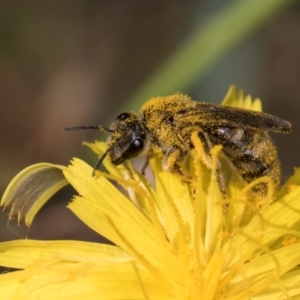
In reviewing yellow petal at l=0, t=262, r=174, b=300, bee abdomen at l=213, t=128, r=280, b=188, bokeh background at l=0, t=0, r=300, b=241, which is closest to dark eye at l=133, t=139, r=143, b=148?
bee abdomen at l=213, t=128, r=280, b=188

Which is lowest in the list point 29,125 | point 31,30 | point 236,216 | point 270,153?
point 236,216

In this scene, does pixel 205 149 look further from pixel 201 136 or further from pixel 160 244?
pixel 160 244

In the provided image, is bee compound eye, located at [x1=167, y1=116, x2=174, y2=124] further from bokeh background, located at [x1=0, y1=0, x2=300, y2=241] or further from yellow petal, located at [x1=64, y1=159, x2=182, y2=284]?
bokeh background, located at [x1=0, y1=0, x2=300, y2=241]

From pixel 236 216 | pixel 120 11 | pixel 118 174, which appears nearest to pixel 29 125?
pixel 120 11

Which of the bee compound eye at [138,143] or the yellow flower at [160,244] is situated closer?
the yellow flower at [160,244]

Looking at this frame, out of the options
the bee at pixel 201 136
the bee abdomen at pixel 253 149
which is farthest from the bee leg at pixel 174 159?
the bee abdomen at pixel 253 149

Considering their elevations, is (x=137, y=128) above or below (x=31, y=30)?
below

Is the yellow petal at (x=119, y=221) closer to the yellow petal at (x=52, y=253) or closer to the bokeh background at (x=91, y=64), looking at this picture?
the yellow petal at (x=52, y=253)

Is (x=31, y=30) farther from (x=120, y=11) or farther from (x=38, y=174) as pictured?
(x=38, y=174)
